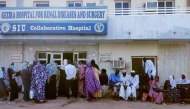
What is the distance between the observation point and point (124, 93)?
31.8ft

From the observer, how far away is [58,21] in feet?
34.8

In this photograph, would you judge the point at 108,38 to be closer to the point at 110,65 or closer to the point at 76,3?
the point at 110,65

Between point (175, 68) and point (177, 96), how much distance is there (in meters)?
2.38

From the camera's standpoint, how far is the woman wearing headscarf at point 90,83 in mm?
9211

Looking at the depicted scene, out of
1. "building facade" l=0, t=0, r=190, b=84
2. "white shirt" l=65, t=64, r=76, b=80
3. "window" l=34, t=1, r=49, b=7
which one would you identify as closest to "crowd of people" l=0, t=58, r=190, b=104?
"white shirt" l=65, t=64, r=76, b=80

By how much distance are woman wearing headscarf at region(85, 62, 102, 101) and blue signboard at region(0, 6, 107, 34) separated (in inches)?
80.2

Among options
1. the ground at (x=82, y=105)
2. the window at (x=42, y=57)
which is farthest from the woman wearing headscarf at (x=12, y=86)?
the window at (x=42, y=57)

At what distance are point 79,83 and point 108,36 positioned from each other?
248 cm

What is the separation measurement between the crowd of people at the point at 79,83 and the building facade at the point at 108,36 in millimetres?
1288

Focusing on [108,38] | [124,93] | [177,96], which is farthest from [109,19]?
[177,96]

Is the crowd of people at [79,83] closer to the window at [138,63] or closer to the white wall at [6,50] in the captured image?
the window at [138,63]

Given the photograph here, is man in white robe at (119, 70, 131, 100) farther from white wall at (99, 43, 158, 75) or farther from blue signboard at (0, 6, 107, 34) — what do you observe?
blue signboard at (0, 6, 107, 34)

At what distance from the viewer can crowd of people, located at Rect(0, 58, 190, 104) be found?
887cm

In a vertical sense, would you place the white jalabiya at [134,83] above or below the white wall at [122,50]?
below
